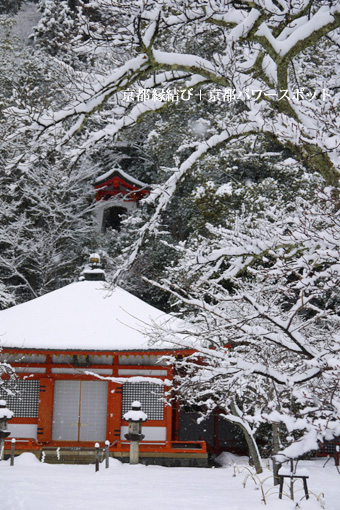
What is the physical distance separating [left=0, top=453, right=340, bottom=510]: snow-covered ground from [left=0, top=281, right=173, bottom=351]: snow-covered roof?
9.19 feet

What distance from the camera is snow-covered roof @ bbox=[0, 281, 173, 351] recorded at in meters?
13.8

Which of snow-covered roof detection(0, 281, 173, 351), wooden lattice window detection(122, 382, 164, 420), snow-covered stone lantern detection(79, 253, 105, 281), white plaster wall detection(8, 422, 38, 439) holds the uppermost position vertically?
snow-covered stone lantern detection(79, 253, 105, 281)

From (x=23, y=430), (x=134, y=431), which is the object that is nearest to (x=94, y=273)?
(x=23, y=430)

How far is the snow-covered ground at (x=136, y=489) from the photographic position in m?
7.47

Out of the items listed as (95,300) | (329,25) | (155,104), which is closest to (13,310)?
(95,300)

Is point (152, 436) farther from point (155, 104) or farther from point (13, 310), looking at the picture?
point (155, 104)

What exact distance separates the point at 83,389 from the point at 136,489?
5855 millimetres

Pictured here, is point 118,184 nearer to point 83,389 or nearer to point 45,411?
point 83,389

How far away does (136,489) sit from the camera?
9242 mm

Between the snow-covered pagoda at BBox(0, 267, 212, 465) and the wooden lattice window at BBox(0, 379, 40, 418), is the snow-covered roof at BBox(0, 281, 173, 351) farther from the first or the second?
the wooden lattice window at BBox(0, 379, 40, 418)

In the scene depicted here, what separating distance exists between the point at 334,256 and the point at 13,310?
13.5 meters

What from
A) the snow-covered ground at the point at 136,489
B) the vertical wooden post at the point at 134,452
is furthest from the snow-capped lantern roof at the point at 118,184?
the snow-covered ground at the point at 136,489

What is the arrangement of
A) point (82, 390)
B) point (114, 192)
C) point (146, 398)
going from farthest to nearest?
1. point (114, 192)
2. point (82, 390)
3. point (146, 398)

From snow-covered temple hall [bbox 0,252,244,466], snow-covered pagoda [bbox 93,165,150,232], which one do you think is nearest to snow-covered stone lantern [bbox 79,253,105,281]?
snow-covered temple hall [bbox 0,252,244,466]
